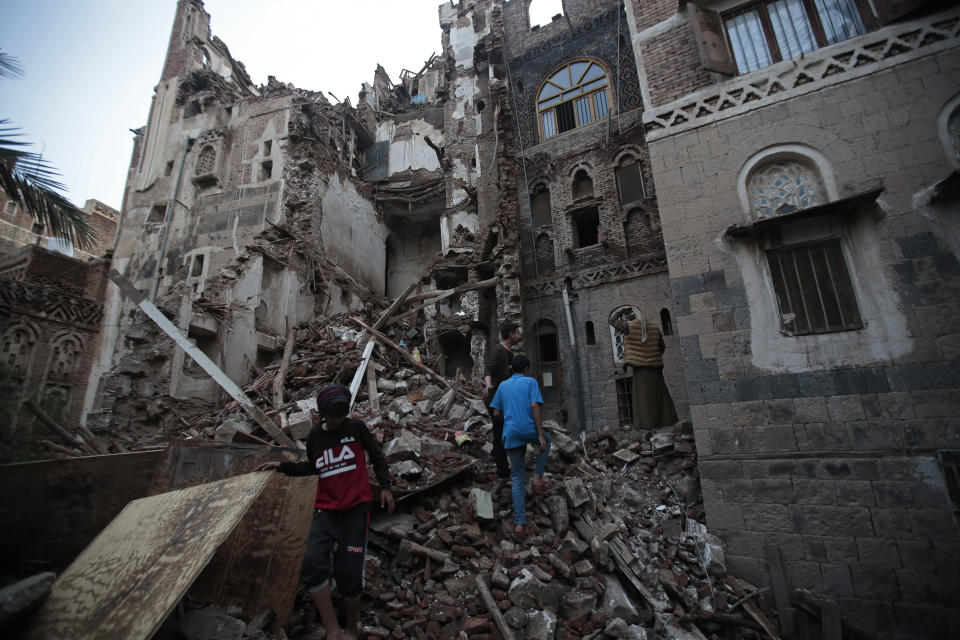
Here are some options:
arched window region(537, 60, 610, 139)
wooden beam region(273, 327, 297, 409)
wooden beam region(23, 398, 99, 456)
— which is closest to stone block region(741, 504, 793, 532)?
wooden beam region(273, 327, 297, 409)

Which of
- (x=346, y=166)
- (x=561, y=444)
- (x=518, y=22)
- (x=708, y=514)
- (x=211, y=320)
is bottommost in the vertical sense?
(x=708, y=514)

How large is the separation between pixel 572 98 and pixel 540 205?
390cm

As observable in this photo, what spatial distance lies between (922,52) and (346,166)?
1638 centimetres

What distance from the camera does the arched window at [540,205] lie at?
48.6ft

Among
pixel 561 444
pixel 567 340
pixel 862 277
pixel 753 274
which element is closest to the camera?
pixel 862 277

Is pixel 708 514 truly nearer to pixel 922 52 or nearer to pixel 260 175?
pixel 922 52

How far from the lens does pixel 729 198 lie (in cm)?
603

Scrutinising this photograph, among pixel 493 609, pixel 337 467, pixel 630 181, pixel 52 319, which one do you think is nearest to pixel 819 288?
pixel 493 609

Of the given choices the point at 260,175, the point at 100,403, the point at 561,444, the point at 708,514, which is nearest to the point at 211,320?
the point at 100,403

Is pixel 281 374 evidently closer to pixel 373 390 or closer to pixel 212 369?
pixel 212 369

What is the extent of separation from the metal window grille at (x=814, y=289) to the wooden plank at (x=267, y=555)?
581 centimetres

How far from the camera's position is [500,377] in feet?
18.9

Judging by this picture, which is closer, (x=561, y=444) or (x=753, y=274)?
(x=753, y=274)

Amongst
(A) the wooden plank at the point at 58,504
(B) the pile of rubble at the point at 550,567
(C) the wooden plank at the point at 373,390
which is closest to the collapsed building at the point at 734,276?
(B) the pile of rubble at the point at 550,567
